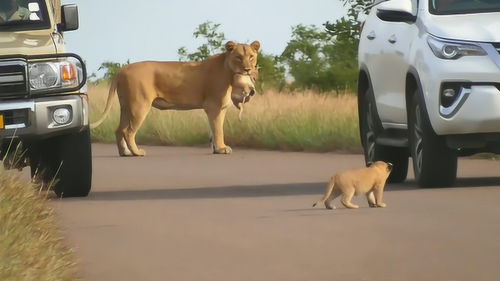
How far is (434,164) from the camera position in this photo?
13633 mm

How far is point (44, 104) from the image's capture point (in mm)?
13312

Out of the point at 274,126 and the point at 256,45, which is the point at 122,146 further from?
the point at 274,126

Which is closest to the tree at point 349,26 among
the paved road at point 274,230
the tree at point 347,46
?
Result: the tree at point 347,46

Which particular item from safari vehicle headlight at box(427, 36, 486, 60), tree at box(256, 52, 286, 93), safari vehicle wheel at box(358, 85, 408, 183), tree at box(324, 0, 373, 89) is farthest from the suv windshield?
tree at box(256, 52, 286, 93)

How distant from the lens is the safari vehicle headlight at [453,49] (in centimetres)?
1339

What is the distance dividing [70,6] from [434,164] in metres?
3.24

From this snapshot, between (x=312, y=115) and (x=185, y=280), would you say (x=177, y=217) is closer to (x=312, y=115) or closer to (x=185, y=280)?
(x=185, y=280)

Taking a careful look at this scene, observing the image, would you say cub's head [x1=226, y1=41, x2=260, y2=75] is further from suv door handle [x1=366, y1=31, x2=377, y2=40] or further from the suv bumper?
the suv bumper

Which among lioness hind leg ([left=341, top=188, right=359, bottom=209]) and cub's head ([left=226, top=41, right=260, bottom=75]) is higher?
lioness hind leg ([left=341, top=188, right=359, bottom=209])

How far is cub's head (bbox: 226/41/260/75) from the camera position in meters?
22.2

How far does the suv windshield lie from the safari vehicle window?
314 centimetres

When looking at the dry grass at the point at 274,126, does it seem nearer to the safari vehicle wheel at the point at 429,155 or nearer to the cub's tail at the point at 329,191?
the safari vehicle wheel at the point at 429,155

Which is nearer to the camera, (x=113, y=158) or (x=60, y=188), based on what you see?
(x=60, y=188)

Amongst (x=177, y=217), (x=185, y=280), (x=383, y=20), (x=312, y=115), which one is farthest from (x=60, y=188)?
(x=312, y=115)
